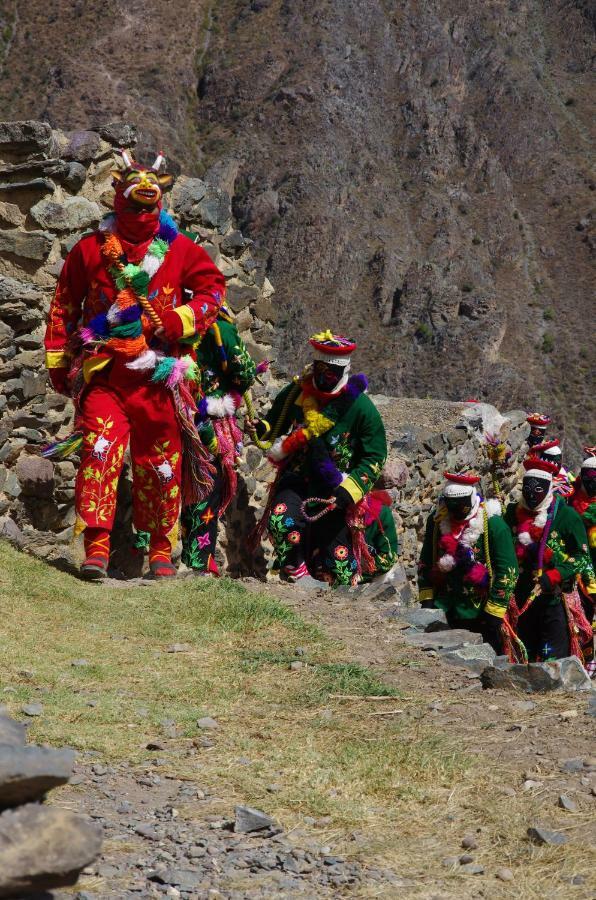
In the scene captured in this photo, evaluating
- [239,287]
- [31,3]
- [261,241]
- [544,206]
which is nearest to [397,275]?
[261,241]

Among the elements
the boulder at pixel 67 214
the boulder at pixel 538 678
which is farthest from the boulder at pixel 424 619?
the boulder at pixel 67 214

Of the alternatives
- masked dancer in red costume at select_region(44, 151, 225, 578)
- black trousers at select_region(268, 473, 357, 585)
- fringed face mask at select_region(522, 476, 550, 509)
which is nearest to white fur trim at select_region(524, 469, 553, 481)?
fringed face mask at select_region(522, 476, 550, 509)

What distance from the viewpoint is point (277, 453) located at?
23.0ft

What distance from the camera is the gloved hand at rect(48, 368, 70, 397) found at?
6.14m

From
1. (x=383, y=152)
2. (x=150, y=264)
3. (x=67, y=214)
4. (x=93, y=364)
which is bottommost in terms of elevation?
(x=93, y=364)

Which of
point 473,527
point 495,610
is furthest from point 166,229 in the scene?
point 495,610

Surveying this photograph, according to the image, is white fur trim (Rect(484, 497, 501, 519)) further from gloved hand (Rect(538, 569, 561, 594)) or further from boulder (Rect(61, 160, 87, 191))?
boulder (Rect(61, 160, 87, 191))

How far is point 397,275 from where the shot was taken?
207 feet

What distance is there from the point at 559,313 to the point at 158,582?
60.6 meters

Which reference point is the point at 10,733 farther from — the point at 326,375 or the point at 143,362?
the point at 326,375

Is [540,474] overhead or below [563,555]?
overhead

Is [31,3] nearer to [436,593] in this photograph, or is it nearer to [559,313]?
[559,313]

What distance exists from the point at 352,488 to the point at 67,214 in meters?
2.15

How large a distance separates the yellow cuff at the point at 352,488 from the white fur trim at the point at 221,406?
0.75 m
